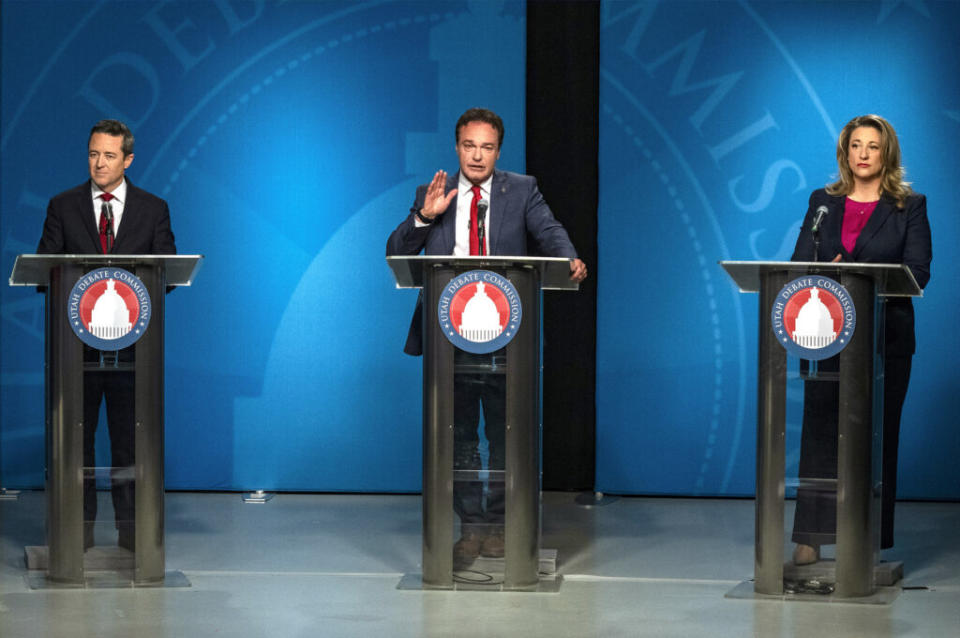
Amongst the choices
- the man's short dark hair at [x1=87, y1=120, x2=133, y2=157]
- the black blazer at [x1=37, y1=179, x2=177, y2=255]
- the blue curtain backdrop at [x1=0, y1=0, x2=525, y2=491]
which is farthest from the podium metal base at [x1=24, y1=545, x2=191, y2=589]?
the blue curtain backdrop at [x1=0, y1=0, x2=525, y2=491]

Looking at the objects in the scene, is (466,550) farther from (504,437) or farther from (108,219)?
(108,219)

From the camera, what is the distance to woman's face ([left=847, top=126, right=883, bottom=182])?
474 cm

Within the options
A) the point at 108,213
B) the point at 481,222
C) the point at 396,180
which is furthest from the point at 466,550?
the point at 396,180

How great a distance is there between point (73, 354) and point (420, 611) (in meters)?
1.49

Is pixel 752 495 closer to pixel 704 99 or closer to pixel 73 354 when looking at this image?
pixel 704 99

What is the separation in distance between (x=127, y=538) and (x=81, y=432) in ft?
1.31

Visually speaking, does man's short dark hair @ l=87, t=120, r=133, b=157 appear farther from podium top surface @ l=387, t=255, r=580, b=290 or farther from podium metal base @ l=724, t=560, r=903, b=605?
podium metal base @ l=724, t=560, r=903, b=605

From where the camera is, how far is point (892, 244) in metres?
4.79

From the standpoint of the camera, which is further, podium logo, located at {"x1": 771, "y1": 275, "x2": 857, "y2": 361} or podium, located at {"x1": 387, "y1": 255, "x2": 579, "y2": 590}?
podium, located at {"x1": 387, "y1": 255, "x2": 579, "y2": 590}

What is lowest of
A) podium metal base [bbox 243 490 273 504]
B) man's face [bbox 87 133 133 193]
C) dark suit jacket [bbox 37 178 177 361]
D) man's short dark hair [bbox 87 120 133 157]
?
podium metal base [bbox 243 490 273 504]

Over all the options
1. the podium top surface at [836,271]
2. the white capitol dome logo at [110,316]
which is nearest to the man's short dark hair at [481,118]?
the podium top surface at [836,271]

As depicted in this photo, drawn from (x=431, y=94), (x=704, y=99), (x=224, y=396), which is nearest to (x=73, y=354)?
(x=224, y=396)

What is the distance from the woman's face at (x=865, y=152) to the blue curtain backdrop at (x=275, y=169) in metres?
2.01

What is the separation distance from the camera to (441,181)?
4629mm
